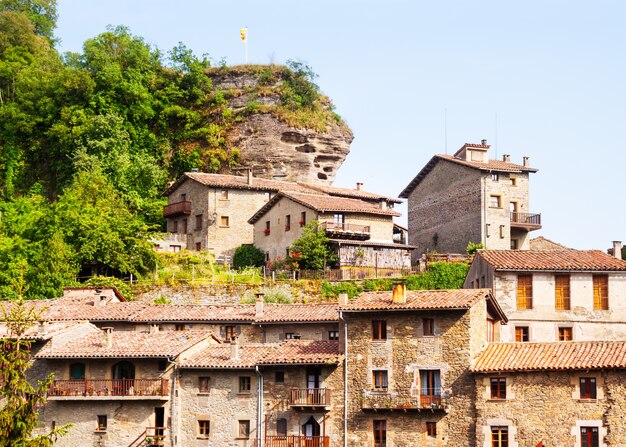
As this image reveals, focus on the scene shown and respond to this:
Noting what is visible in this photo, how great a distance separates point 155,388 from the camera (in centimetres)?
5831

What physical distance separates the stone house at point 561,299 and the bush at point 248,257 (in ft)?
89.5

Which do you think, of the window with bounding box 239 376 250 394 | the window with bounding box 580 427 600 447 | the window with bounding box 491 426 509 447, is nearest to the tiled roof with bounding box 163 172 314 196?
the window with bounding box 239 376 250 394

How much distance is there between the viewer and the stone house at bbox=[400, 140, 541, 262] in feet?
279

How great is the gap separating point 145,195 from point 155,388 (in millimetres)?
39751

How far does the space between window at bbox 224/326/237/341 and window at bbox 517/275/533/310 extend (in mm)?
14887

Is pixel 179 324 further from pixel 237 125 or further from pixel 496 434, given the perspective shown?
pixel 237 125

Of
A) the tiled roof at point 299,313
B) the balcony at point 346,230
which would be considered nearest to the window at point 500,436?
the tiled roof at point 299,313

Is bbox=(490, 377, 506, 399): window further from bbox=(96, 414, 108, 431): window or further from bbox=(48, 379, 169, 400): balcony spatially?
bbox=(96, 414, 108, 431): window

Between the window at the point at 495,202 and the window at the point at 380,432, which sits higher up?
the window at the point at 495,202

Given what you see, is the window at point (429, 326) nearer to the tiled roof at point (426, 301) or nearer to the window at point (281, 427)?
the tiled roof at point (426, 301)

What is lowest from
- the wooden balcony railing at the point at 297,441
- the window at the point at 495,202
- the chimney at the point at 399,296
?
the wooden balcony railing at the point at 297,441

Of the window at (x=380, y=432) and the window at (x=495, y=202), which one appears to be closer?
the window at (x=380, y=432)

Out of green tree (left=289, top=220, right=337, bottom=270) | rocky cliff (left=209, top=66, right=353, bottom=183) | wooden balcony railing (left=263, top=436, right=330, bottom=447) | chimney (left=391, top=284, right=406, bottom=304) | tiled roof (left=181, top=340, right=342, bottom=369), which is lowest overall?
wooden balcony railing (left=263, top=436, right=330, bottom=447)

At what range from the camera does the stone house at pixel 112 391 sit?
2291 inches
